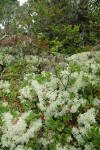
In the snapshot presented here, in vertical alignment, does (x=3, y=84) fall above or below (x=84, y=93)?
above

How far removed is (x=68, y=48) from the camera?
10.4 metres

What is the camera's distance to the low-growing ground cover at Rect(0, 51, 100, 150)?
4.29m

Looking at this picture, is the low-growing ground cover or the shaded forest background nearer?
the low-growing ground cover

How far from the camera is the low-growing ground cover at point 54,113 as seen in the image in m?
4.29

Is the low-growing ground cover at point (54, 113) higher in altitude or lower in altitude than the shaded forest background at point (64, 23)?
lower

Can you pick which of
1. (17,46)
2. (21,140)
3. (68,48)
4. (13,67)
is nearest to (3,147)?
(21,140)

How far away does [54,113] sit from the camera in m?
4.64

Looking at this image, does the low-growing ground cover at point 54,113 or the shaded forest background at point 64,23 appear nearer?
the low-growing ground cover at point 54,113

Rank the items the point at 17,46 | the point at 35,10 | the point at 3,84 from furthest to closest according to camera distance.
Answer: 1. the point at 35,10
2. the point at 17,46
3. the point at 3,84

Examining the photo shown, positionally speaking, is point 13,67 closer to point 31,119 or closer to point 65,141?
point 31,119

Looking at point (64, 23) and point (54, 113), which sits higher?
point (64, 23)

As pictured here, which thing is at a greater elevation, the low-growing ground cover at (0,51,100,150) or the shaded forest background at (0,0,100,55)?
the shaded forest background at (0,0,100,55)

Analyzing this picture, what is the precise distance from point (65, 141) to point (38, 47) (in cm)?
480

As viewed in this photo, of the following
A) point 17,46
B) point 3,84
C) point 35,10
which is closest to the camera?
point 3,84
